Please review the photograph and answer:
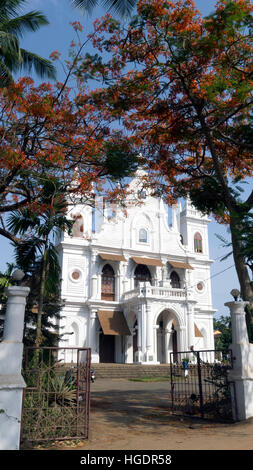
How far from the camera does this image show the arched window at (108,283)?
28.9 m

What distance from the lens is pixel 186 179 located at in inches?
451

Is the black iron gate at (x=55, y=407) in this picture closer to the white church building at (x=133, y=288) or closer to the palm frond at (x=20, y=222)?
the palm frond at (x=20, y=222)

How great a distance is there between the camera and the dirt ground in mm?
5988

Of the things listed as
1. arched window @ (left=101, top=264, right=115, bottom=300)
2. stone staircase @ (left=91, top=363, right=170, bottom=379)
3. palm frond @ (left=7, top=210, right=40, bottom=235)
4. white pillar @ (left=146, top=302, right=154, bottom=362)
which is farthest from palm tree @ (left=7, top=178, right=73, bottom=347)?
arched window @ (left=101, top=264, right=115, bottom=300)

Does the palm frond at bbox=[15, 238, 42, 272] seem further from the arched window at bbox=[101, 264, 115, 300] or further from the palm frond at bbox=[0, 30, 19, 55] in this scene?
the arched window at bbox=[101, 264, 115, 300]

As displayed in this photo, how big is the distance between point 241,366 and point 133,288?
2110cm

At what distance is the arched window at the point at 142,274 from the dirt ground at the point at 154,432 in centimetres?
1944

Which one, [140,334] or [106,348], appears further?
[106,348]

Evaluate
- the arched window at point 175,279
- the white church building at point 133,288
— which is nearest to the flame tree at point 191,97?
the white church building at point 133,288

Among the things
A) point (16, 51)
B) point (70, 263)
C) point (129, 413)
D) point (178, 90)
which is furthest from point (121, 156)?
point (70, 263)

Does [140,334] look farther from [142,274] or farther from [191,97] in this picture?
[191,97]

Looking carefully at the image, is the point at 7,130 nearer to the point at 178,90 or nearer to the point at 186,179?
the point at 178,90

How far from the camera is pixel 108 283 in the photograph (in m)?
29.2

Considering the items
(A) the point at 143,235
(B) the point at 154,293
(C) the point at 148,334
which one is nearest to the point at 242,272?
(C) the point at 148,334
